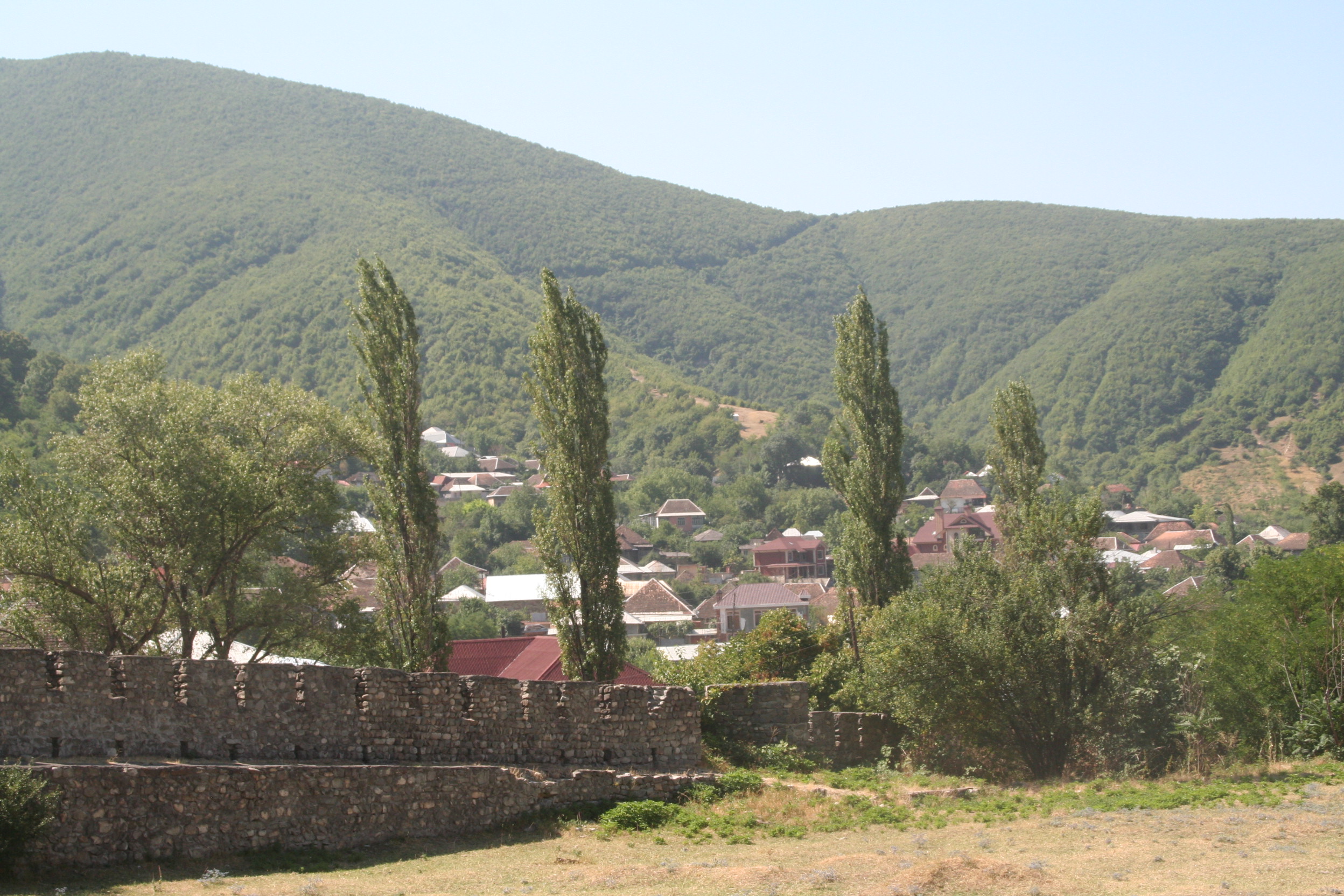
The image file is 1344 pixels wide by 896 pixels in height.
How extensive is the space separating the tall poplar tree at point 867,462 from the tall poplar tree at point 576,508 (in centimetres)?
818

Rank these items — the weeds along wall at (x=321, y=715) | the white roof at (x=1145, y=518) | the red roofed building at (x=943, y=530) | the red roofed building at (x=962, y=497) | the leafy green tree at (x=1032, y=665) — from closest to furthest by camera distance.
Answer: the weeds along wall at (x=321, y=715) < the leafy green tree at (x=1032, y=665) < the red roofed building at (x=943, y=530) < the white roof at (x=1145, y=518) < the red roofed building at (x=962, y=497)

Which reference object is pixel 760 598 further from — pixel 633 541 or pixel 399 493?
pixel 633 541

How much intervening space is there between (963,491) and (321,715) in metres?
146

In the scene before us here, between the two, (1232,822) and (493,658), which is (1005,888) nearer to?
(1232,822)

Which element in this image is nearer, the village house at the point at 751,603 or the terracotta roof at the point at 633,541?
the village house at the point at 751,603

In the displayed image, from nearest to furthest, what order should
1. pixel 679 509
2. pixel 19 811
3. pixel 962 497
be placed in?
pixel 19 811 → pixel 679 509 → pixel 962 497

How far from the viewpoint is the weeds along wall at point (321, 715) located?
1242 centimetres

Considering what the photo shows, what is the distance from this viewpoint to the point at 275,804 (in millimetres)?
13023

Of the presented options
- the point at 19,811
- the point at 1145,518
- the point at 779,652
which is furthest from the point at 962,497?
the point at 19,811

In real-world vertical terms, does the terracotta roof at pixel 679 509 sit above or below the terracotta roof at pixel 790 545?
above

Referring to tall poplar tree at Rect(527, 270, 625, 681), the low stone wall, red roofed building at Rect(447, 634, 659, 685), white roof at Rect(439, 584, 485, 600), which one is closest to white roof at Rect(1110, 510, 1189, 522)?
white roof at Rect(439, 584, 485, 600)

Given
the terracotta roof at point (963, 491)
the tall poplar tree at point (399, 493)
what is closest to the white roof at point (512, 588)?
the tall poplar tree at point (399, 493)

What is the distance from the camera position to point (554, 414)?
23.8 m

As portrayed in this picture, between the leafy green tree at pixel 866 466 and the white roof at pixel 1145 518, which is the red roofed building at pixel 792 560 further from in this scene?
the leafy green tree at pixel 866 466
